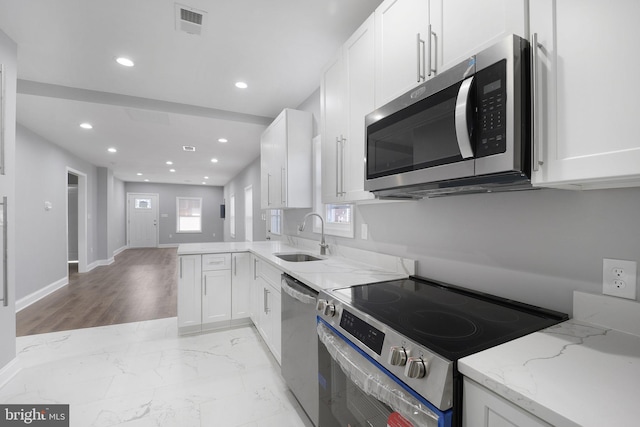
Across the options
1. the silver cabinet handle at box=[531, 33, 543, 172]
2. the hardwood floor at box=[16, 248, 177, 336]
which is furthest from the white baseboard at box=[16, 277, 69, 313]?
the silver cabinet handle at box=[531, 33, 543, 172]

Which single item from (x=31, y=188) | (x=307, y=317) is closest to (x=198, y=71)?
(x=307, y=317)

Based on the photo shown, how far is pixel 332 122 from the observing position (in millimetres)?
2053

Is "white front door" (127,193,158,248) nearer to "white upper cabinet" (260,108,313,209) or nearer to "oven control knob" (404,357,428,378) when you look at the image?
"white upper cabinet" (260,108,313,209)

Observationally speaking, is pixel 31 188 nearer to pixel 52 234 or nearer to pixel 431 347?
pixel 52 234

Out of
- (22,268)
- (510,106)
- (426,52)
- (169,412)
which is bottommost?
(169,412)

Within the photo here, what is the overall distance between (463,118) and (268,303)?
207cm

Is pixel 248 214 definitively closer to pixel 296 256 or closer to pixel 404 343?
pixel 296 256

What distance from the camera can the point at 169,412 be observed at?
1.81 m

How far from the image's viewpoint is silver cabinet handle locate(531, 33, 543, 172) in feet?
2.75

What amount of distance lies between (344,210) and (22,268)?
468 centimetres

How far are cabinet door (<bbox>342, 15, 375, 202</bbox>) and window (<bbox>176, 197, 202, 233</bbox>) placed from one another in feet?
36.6

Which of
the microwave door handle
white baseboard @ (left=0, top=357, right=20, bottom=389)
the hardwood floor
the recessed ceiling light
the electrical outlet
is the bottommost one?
the hardwood floor

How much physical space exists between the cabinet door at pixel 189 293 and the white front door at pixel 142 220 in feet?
31.5

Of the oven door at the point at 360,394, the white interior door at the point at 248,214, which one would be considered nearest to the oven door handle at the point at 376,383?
the oven door at the point at 360,394
